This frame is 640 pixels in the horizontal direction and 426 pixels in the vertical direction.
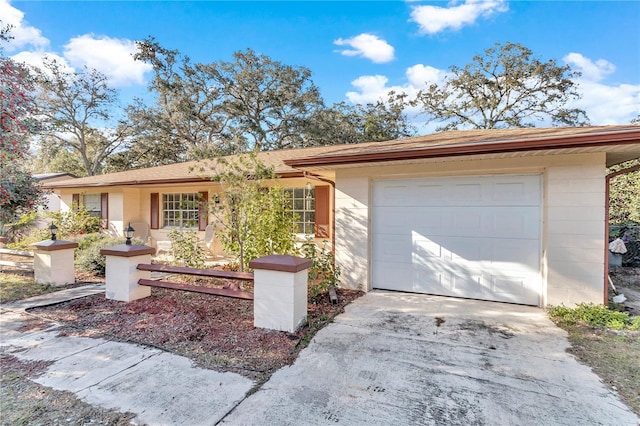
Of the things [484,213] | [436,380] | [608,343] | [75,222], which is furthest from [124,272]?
[75,222]

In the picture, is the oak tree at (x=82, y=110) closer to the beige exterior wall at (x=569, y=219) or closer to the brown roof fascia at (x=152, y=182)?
the brown roof fascia at (x=152, y=182)

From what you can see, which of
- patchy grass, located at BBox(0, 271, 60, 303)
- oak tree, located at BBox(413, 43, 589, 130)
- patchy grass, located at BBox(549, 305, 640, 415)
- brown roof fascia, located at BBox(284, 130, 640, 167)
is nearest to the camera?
patchy grass, located at BBox(549, 305, 640, 415)

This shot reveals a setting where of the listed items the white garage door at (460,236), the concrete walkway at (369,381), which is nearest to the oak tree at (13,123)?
the concrete walkway at (369,381)

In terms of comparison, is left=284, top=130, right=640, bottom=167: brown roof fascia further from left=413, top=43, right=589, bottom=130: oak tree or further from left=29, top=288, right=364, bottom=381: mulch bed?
left=413, top=43, right=589, bottom=130: oak tree

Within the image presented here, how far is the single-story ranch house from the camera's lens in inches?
171

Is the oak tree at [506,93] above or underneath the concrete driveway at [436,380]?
above

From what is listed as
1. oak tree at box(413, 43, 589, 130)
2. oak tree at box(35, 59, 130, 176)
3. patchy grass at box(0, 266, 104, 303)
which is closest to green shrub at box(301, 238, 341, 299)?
patchy grass at box(0, 266, 104, 303)

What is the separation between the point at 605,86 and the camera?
47.9ft

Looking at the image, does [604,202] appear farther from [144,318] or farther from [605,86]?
[605,86]

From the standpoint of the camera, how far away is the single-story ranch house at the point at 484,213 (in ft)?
14.2

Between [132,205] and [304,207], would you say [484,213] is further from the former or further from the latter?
[132,205]

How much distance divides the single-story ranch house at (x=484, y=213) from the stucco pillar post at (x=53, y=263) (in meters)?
3.12

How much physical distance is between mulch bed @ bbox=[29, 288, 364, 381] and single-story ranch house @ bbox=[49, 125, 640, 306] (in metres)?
1.32

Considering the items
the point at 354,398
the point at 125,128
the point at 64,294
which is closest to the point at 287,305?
the point at 354,398
